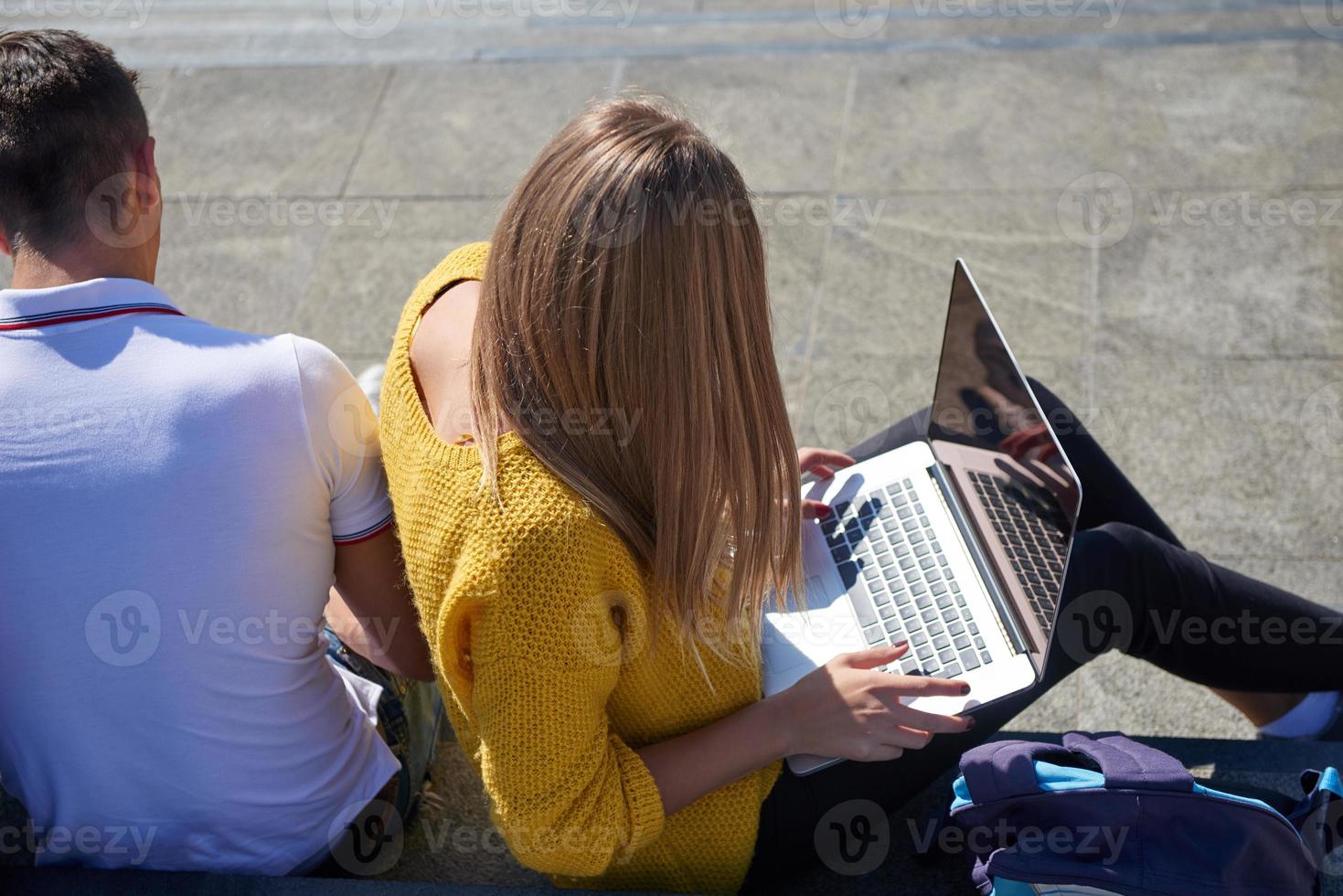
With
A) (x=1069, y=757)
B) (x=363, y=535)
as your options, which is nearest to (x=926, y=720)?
(x=1069, y=757)

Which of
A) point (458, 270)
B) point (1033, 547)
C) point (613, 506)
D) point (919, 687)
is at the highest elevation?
point (458, 270)

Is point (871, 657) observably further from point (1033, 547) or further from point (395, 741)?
point (395, 741)

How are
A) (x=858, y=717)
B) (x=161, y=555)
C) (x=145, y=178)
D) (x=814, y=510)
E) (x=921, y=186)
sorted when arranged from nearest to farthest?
(x=161, y=555) < (x=858, y=717) < (x=145, y=178) < (x=814, y=510) < (x=921, y=186)

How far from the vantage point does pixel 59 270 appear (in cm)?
189

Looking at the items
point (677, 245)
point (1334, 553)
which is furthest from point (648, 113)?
point (1334, 553)

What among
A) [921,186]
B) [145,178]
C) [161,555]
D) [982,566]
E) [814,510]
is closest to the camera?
[161,555]

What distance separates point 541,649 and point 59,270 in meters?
0.95

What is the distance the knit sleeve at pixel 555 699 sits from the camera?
65.6 inches

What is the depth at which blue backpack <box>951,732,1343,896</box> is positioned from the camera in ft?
5.91

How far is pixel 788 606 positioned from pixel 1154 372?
1.84 metres

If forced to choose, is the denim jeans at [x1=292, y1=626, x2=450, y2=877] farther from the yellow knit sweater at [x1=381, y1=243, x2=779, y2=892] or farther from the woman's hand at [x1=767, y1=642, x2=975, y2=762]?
the woman's hand at [x1=767, y1=642, x2=975, y2=762]

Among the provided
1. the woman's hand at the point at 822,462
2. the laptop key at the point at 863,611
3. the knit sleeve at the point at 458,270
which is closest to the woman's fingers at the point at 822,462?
the woman's hand at the point at 822,462

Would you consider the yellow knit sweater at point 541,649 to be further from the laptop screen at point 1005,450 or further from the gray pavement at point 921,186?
the gray pavement at point 921,186

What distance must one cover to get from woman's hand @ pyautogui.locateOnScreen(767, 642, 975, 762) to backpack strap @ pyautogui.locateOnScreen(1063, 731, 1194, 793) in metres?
0.20
